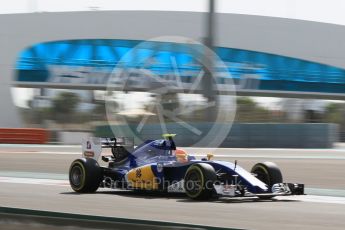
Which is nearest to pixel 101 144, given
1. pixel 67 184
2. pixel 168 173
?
pixel 168 173

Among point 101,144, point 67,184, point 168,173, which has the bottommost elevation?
point 67,184

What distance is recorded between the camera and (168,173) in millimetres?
11547

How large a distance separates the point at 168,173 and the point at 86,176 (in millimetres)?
1639

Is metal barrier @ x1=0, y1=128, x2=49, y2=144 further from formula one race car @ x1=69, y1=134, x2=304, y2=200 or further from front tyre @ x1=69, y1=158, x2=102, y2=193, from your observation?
front tyre @ x1=69, y1=158, x2=102, y2=193

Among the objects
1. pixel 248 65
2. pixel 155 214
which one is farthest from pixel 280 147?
pixel 155 214

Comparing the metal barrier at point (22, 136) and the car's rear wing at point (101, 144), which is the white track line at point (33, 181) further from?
the metal barrier at point (22, 136)

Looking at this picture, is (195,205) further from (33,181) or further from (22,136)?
(22,136)

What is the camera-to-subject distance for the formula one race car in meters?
10.7

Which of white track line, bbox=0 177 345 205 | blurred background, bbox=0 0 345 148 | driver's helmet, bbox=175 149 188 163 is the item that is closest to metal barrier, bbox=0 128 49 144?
blurred background, bbox=0 0 345 148

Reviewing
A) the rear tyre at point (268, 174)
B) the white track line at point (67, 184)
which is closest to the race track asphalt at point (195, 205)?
the white track line at point (67, 184)

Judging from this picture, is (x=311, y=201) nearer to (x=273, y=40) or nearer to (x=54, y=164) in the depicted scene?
(x=54, y=164)

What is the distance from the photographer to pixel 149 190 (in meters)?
11.8

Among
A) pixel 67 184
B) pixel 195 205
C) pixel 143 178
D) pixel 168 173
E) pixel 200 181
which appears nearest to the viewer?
pixel 195 205

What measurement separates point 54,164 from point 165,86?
7.74m
